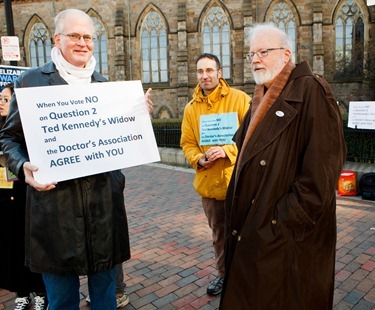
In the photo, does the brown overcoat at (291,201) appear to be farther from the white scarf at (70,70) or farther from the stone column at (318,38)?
the stone column at (318,38)

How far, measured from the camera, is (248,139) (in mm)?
2213

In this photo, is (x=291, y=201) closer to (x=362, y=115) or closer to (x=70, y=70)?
(x=70, y=70)

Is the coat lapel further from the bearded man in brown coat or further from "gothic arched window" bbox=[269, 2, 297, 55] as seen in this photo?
"gothic arched window" bbox=[269, 2, 297, 55]

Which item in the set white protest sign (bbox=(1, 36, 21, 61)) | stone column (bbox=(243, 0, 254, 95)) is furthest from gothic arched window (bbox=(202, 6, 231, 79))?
white protest sign (bbox=(1, 36, 21, 61))

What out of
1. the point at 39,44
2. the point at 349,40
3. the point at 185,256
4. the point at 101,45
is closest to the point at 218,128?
the point at 185,256

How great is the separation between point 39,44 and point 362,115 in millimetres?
24286

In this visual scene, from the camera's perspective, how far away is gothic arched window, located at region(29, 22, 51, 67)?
82.6ft

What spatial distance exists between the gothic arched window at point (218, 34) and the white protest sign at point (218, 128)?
20402 millimetres

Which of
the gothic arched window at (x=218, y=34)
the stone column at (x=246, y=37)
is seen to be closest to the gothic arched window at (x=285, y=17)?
the stone column at (x=246, y=37)

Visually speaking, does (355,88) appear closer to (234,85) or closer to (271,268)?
(234,85)

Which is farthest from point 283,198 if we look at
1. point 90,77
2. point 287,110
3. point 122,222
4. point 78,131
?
point 90,77

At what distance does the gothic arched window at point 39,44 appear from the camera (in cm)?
2519

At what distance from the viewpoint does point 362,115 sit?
24.3 feet

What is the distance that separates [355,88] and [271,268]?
2211 centimetres
